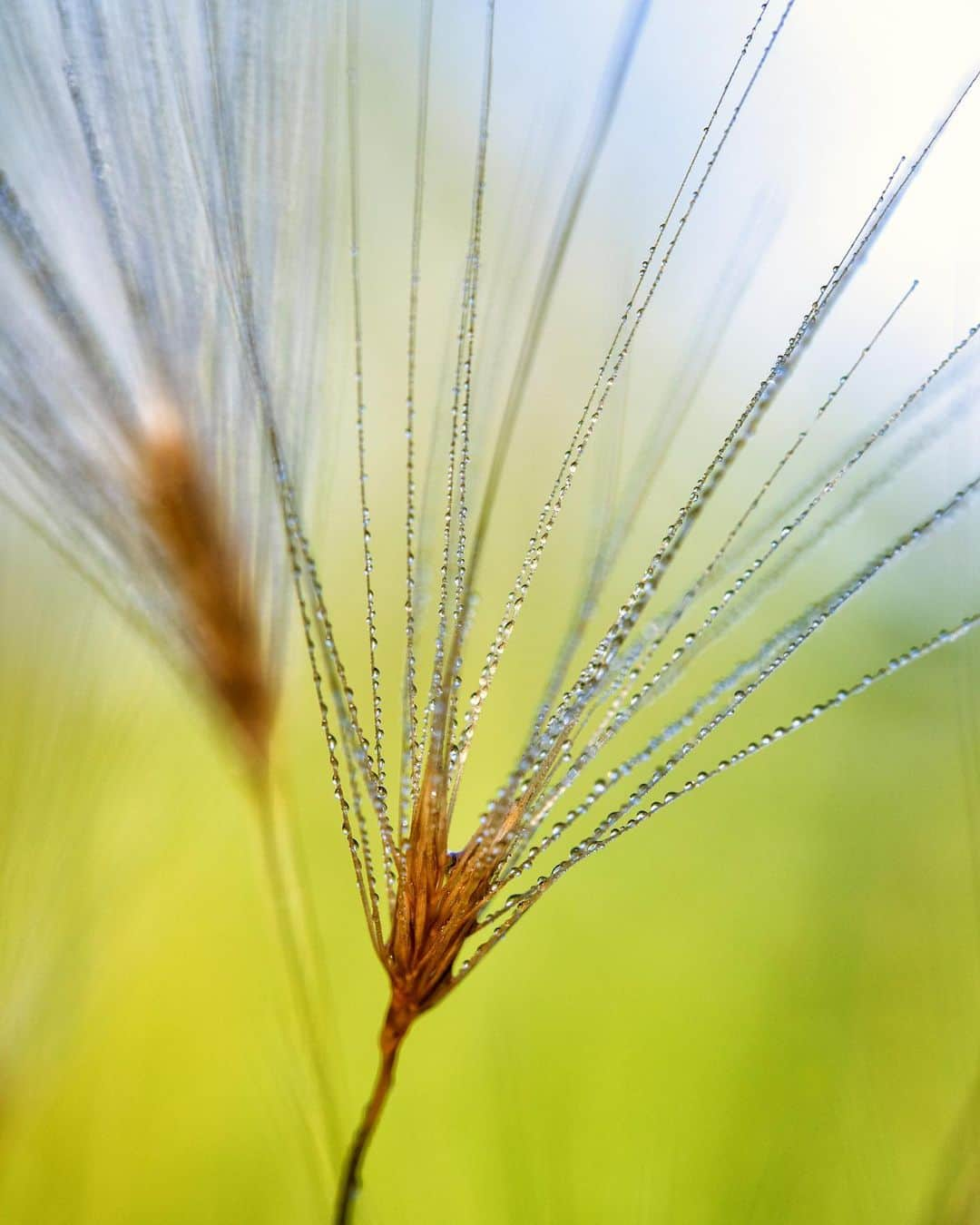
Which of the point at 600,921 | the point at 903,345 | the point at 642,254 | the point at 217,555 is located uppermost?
the point at 642,254

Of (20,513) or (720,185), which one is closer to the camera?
(20,513)

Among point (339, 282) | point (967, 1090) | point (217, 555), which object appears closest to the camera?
point (217, 555)

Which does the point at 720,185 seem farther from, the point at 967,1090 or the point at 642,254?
the point at 967,1090

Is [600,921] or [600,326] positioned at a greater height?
[600,326]

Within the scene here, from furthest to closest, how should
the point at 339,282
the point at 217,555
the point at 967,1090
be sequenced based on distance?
the point at 339,282
the point at 967,1090
the point at 217,555

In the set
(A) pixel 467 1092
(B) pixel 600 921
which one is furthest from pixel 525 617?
(A) pixel 467 1092
